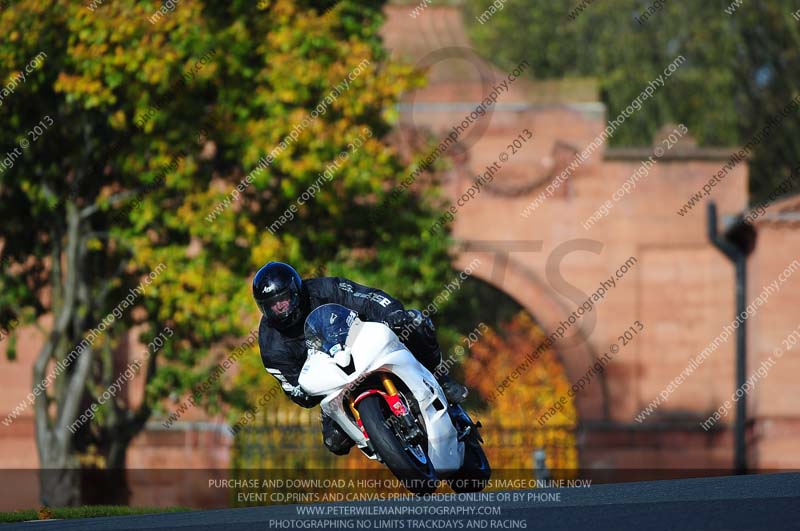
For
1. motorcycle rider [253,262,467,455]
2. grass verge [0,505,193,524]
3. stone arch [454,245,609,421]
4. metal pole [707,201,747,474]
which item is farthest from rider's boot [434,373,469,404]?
metal pole [707,201,747,474]

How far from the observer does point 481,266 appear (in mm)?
25406

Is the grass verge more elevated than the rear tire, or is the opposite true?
the rear tire

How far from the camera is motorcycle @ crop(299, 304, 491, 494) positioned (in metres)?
8.24

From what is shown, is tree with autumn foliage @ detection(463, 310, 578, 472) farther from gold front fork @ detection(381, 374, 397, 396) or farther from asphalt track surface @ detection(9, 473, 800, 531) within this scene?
asphalt track surface @ detection(9, 473, 800, 531)

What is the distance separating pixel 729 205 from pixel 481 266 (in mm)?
4672

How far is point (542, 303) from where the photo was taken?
25.4 metres

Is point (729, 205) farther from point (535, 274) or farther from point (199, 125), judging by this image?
point (199, 125)

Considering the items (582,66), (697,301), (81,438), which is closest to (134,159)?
(81,438)

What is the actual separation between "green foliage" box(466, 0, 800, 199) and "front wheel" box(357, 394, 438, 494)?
33.0m

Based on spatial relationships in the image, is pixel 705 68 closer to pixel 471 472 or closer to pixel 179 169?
pixel 179 169

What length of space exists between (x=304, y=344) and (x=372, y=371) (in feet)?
2.64

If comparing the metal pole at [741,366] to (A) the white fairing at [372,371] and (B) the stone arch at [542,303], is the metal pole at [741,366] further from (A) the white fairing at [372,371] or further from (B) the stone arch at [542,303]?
(A) the white fairing at [372,371]

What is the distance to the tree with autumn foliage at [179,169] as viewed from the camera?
16297 millimetres

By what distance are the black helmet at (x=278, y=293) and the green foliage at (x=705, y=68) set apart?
32.8m
